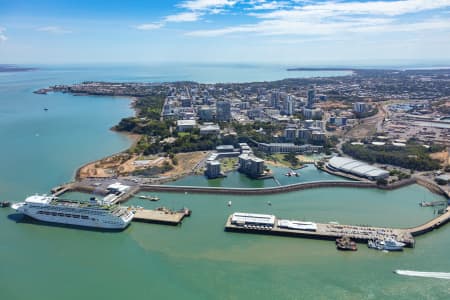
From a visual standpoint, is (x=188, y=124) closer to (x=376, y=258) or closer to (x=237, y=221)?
(x=237, y=221)

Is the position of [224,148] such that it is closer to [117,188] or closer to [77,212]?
[117,188]

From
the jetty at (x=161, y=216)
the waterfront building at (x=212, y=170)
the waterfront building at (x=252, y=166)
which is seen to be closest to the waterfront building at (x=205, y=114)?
the waterfront building at (x=252, y=166)

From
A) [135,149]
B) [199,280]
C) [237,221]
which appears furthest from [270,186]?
[135,149]

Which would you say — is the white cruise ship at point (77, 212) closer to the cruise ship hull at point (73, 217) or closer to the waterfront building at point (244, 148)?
the cruise ship hull at point (73, 217)

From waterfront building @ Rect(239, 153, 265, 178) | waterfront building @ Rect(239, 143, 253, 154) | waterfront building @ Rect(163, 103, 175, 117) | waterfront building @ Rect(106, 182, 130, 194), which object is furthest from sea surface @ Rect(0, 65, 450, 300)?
waterfront building @ Rect(163, 103, 175, 117)

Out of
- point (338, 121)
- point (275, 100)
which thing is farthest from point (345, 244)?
point (275, 100)

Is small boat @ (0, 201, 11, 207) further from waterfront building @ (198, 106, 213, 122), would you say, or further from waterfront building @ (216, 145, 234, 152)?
waterfront building @ (198, 106, 213, 122)

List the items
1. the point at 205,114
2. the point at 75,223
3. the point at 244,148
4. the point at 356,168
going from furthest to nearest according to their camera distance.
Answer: the point at 205,114
the point at 244,148
the point at 356,168
the point at 75,223
